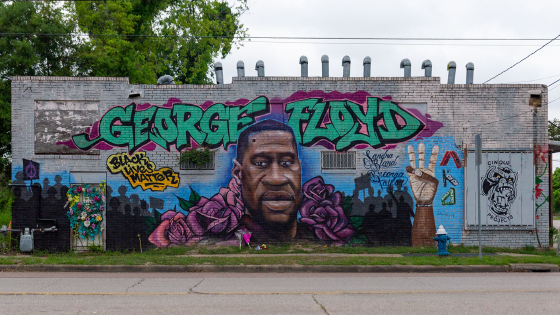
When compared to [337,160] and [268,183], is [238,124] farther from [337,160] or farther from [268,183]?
[337,160]

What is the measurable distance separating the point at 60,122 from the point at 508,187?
41.8ft

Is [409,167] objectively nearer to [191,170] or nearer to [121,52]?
[191,170]

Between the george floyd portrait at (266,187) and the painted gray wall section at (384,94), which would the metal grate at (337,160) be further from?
the painted gray wall section at (384,94)

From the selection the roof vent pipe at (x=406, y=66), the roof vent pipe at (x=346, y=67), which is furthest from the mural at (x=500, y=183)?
the roof vent pipe at (x=346, y=67)

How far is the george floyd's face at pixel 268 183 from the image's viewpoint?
14.1 m

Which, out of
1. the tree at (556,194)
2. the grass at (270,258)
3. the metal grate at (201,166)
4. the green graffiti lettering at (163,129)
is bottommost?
the tree at (556,194)

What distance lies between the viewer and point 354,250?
540 inches

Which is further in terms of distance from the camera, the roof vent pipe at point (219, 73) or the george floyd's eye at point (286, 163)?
the roof vent pipe at point (219, 73)

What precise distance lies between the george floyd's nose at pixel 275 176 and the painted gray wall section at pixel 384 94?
1.33m

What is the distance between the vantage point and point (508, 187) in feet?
47.3

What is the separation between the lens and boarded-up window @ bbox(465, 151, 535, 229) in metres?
14.3

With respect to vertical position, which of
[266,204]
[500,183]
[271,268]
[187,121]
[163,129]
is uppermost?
[187,121]
